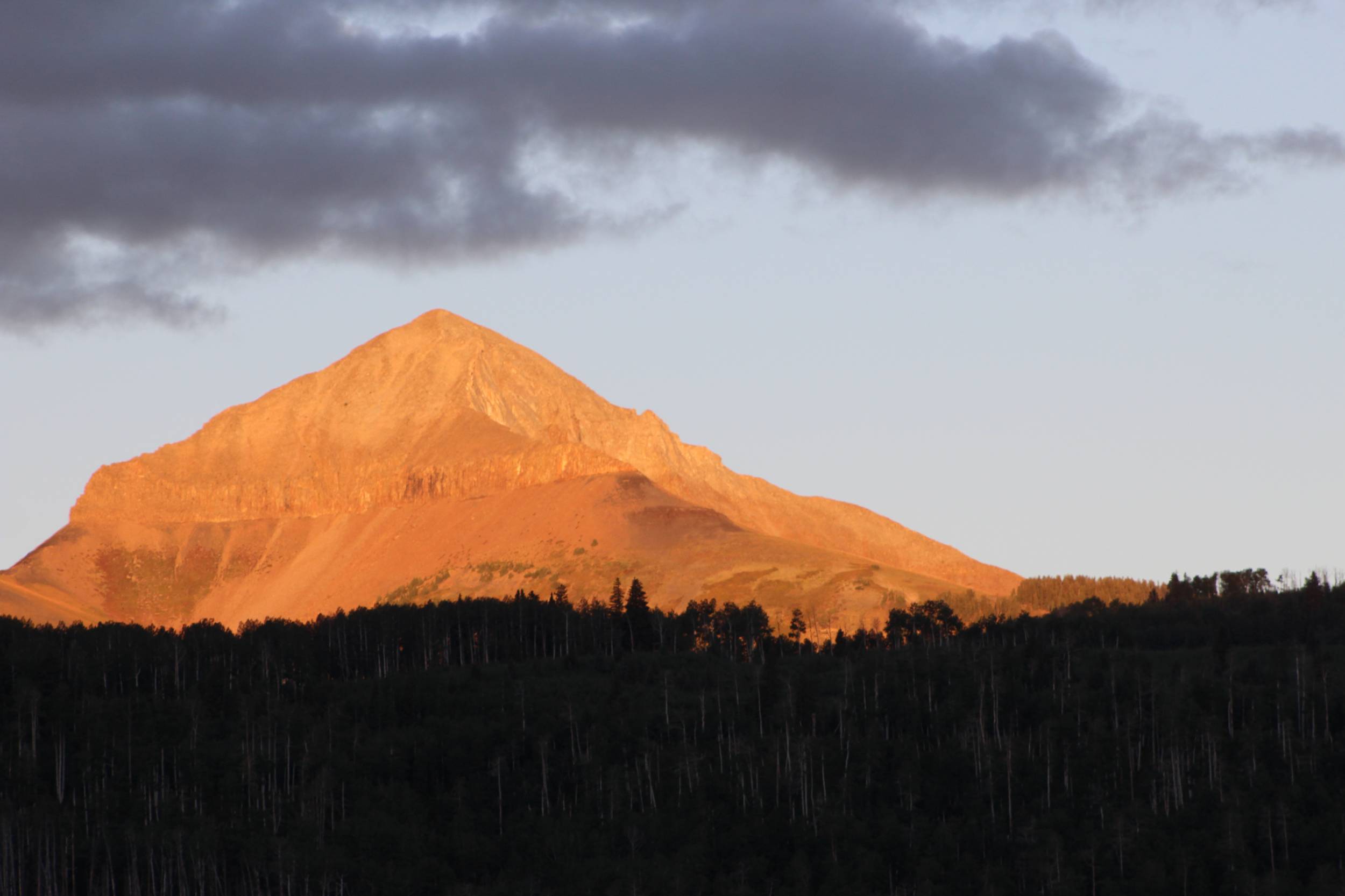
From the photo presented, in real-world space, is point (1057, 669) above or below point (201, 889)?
above

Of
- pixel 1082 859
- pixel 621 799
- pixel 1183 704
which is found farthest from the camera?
pixel 1183 704

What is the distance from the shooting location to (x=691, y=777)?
15788cm

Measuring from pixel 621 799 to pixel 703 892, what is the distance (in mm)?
21140

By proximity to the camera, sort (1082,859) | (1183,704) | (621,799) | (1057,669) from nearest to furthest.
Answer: (1082,859) < (621,799) < (1183,704) < (1057,669)

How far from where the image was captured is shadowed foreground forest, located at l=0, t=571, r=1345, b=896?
137m

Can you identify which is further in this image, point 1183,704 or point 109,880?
point 1183,704

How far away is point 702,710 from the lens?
17688 centimetres

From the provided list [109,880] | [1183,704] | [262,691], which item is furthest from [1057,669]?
[109,880]

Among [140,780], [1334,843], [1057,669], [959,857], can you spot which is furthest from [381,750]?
[1334,843]

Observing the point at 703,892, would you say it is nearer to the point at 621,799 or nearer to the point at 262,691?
the point at 621,799

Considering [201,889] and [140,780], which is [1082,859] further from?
[140,780]

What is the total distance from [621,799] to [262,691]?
174 ft

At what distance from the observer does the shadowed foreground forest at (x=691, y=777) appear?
451 ft

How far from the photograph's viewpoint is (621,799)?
509 feet
